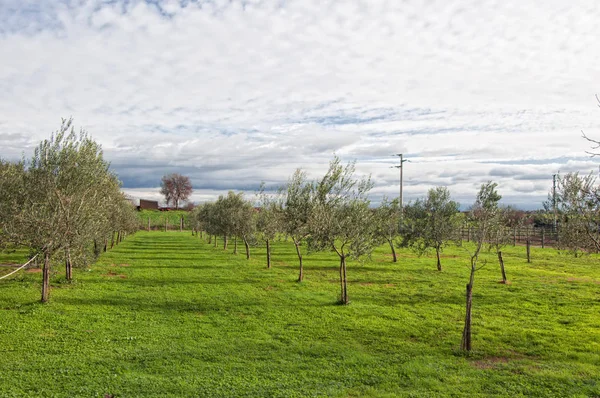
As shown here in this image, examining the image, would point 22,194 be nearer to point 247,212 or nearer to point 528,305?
point 247,212

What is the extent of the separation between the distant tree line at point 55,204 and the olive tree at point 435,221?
1131 inches

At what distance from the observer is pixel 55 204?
23359 mm

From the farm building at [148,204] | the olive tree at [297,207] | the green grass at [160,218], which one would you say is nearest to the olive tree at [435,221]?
the olive tree at [297,207]

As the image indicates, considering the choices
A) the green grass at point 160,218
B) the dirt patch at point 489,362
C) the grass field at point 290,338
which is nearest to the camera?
the grass field at point 290,338

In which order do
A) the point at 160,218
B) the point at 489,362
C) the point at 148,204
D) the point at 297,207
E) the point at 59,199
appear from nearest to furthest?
the point at 489,362, the point at 59,199, the point at 297,207, the point at 160,218, the point at 148,204

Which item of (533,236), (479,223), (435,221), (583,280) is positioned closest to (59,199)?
(479,223)

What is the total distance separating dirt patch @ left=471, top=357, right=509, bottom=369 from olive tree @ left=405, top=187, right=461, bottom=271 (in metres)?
23.9

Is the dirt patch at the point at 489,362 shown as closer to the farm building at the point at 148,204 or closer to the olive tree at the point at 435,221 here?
the olive tree at the point at 435,221

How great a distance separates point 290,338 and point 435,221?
86.8ft

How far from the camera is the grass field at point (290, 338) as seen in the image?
12.5 m

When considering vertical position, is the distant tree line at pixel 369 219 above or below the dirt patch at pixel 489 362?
above

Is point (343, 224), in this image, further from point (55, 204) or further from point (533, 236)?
point (533, 236)

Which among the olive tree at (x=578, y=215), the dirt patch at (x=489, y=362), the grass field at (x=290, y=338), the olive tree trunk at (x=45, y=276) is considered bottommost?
the dirt patch at (x=489, y=362)

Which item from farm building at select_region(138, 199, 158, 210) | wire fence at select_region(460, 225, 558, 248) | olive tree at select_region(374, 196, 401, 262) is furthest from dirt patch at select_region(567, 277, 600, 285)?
farm building at select_region(138, 199, 158, 210)
